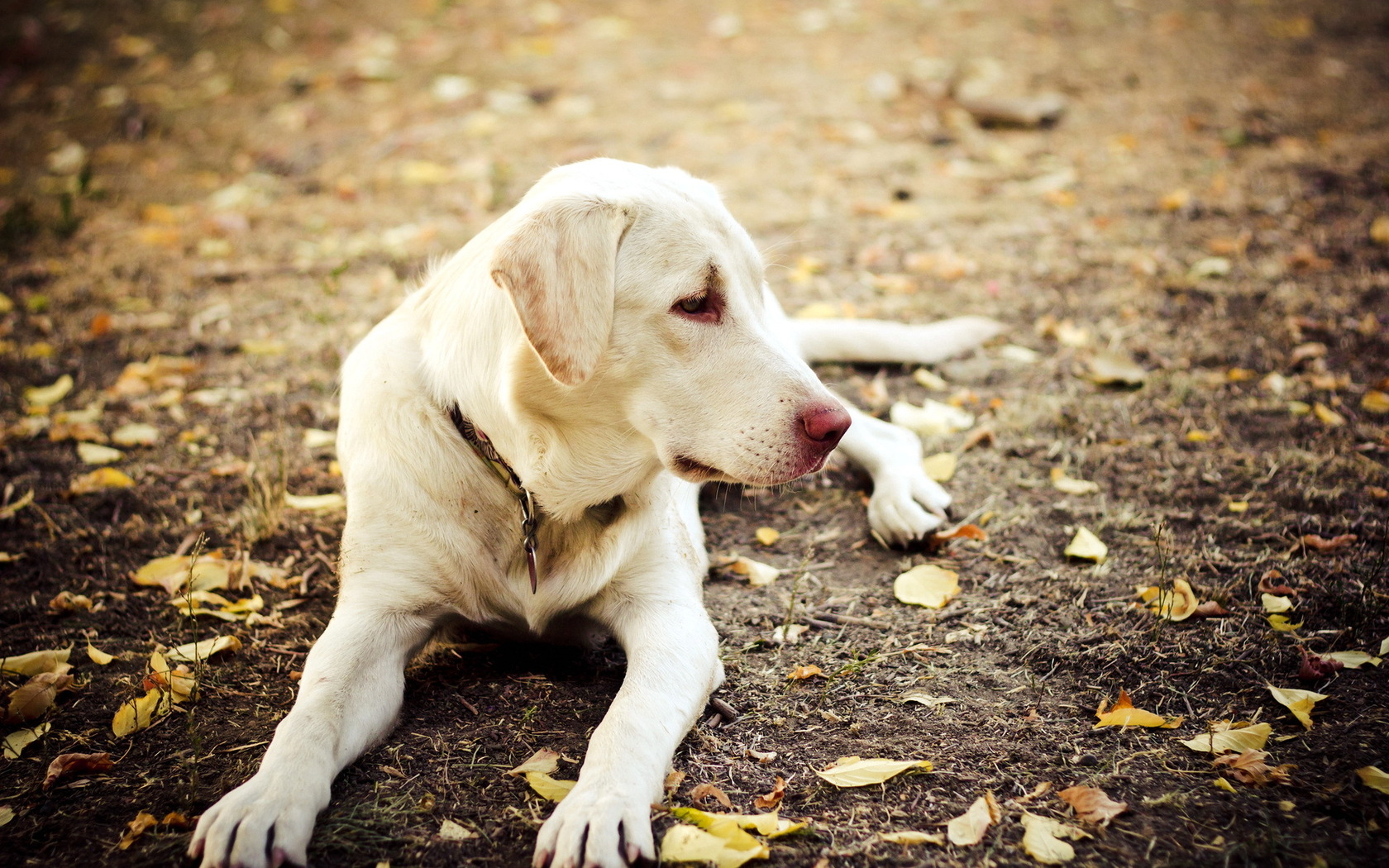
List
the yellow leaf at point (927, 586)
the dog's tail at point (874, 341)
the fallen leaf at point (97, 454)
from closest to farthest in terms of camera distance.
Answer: the yellow leaf at point (927, 586)
the fallen leaf at point (97, 454)
the dog's tail at point (874, 341)

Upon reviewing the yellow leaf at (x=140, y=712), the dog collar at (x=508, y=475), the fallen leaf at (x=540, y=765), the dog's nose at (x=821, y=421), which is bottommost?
the fallen leaf at (x=540, y=765)

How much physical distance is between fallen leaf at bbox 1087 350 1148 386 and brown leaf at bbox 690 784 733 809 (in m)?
2.64

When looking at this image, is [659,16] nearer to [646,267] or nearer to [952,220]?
[952,220]

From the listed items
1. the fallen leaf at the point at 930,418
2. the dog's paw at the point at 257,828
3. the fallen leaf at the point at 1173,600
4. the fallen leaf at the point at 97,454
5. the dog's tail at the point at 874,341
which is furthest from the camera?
the dog's tail at the point at 874,341

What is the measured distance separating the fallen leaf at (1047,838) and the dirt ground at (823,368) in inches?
1.2

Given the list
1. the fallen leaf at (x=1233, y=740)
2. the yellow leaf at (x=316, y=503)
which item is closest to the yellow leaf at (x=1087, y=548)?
the fallen leaf at (x=1233, y=740)

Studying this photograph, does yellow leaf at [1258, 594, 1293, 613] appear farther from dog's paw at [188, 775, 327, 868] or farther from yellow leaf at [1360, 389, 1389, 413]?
dog's paw at [188, 775, 327, 868]

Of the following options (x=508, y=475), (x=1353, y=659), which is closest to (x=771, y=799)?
(x=508, y=475)

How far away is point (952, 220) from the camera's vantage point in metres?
5.45

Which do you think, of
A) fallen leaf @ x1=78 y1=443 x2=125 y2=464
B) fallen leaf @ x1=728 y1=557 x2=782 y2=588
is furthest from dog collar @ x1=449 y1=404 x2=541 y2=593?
fallen leaf @ x1=78 y1=443 x2=125 y2=464

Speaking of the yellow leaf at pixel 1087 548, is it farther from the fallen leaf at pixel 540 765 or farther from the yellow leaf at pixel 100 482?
the yellow leaf at pixel 100 482

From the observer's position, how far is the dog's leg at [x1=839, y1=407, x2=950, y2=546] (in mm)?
3004

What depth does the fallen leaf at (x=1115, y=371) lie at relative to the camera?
12.8 feet

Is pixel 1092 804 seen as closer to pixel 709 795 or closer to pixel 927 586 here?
pixel 709 795
